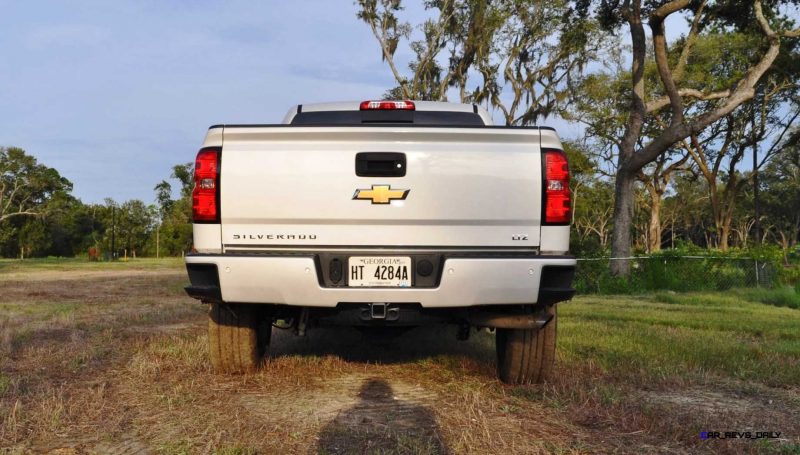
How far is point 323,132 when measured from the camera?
3.43 metres

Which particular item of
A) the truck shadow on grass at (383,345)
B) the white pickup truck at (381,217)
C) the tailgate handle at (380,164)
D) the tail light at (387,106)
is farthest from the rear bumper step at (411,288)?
the tail light at (387,106)

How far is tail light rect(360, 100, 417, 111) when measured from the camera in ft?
14.8

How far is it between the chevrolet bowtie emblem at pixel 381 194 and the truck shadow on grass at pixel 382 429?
3.94 ft

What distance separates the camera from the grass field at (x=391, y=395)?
112 inches

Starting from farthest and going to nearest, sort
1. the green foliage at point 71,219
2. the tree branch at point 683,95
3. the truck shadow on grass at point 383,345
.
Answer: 1. the green foliage at point 71,219
2. the tree branch at point 683,95
3. the truck shadow on grass at point 383,345

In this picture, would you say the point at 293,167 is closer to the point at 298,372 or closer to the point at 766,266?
the point at 298,372

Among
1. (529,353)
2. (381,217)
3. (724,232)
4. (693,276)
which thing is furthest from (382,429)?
(724,232)

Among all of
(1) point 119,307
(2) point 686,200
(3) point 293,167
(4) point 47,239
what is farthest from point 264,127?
(4) point 47,239

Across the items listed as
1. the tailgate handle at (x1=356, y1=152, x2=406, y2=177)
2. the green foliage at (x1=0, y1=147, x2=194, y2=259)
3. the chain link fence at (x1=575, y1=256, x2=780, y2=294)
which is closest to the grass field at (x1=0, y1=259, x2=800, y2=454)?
the tailgate handle at (x1=356, y1=152, x2=406, y2=177)

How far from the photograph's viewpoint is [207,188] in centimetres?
340

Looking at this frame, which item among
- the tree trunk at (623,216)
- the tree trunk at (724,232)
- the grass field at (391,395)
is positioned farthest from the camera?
the tree trunk at (724,232)

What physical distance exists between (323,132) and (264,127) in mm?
354

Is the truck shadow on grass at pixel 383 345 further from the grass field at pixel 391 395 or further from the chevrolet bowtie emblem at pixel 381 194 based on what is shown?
the chevrolet bowtie emblem at pixel 381 194

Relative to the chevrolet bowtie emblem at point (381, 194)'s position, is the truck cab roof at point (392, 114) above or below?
above
